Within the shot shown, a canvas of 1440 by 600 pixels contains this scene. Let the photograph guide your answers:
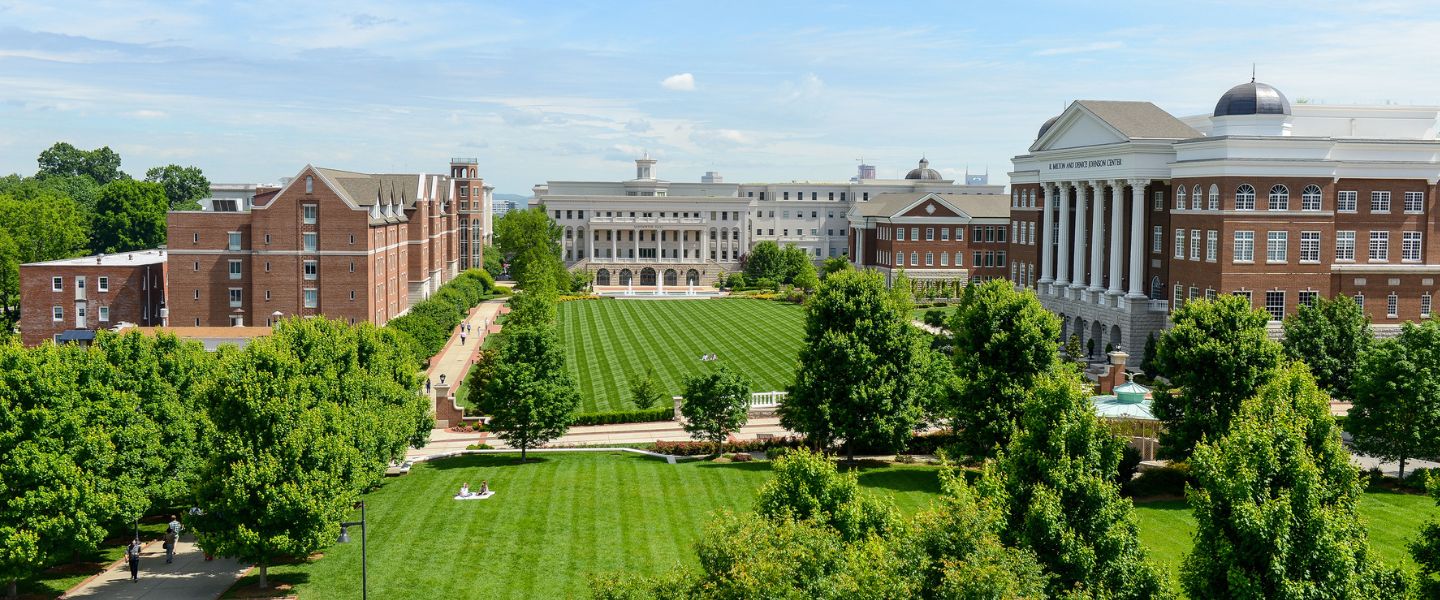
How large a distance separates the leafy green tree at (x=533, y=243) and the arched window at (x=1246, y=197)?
5872 centimetres

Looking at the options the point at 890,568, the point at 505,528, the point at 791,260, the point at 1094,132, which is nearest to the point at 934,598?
the point at 890,568

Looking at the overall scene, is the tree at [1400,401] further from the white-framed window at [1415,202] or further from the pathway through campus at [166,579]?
the pathway through campus at [166,579]

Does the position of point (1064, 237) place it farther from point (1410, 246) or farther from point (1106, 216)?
point (1410, 246)

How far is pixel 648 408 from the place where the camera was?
63.7 m

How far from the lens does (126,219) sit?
137625 millimetres

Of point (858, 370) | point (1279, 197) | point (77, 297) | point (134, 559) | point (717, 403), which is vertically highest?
point (1279, 197)

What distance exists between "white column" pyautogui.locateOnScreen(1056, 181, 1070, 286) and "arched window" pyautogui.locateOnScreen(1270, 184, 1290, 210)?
65.3ft

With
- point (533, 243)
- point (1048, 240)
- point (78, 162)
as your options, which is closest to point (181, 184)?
point (78, 162)

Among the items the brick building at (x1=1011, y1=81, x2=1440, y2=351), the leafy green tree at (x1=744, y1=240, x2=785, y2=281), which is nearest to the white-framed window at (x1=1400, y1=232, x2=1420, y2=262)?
the brick building at (x1=1011, y1=81, x2=1440, y2=351)

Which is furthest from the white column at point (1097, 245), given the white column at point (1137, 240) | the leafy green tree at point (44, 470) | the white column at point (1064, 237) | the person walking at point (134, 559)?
the leafy green tree at point (44, 470)

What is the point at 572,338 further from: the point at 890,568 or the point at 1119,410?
the point at 890,568

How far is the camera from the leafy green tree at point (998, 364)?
43969mm

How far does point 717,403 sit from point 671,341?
137ft

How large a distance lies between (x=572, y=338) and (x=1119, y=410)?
5446 centimetres
